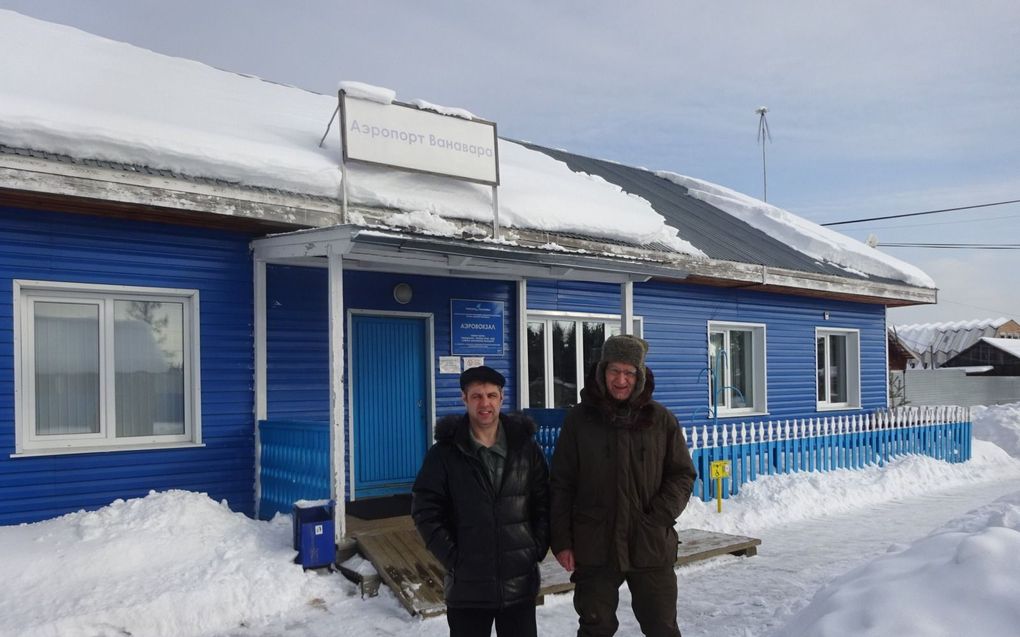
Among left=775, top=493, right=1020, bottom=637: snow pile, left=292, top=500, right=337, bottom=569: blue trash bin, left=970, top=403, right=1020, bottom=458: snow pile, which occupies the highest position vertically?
left=775, top=493, right=1020, bottom=637: snow pile

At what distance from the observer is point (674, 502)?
3.88 meters

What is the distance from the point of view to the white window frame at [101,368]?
22.0 ft

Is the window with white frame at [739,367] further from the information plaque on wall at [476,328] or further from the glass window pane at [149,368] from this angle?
the glass window pane at [149,368]

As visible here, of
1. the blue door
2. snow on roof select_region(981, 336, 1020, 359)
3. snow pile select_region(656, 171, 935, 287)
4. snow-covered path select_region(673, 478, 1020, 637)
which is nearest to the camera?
snow-covered path select_region(673, 478, 1020, 637)

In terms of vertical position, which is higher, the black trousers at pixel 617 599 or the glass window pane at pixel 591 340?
the glass window pane at pixel 591 340

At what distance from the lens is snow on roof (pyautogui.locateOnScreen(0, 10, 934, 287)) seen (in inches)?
268

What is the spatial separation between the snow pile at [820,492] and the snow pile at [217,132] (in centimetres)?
315

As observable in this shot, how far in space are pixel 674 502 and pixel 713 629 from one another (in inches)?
84.9

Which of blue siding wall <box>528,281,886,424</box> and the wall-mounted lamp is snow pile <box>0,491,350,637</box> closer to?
the wall-mounted lamp

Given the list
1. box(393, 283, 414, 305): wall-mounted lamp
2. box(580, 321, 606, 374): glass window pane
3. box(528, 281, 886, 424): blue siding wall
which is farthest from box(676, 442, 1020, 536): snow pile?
box(393, 283, 414, 305): wall-mounted lamp

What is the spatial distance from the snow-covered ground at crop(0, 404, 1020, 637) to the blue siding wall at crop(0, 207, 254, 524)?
36 centimetres

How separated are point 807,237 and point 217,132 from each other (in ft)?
34.1

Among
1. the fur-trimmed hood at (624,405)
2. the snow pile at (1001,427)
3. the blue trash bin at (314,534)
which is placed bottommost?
the snow pile at (1001,427)

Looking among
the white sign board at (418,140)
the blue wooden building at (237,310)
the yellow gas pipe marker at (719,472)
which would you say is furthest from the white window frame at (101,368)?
the yellow gas pipe marker at (719,472)
